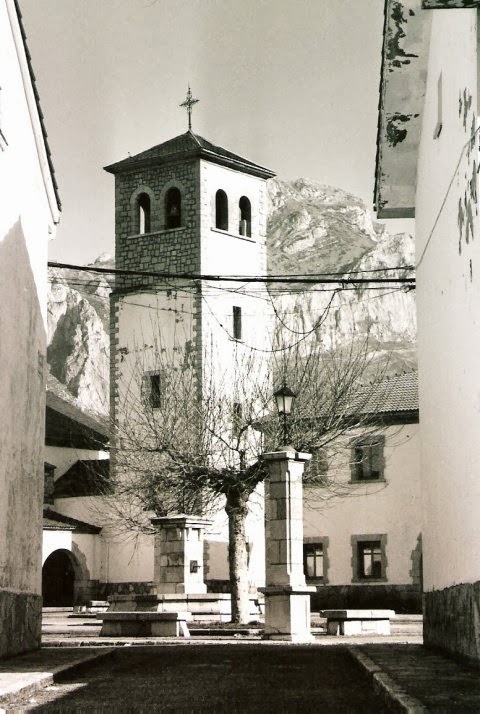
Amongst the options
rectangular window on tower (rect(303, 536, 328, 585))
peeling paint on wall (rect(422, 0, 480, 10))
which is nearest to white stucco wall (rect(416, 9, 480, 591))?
peeling paint on wall (rect(422, 0, 480, 10))

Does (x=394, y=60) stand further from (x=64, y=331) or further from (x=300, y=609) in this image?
(x=64, y=331)

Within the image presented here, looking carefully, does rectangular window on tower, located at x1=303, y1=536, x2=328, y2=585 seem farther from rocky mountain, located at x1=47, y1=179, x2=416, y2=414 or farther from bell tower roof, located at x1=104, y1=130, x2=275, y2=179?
rocky mountain, located at x1=47, y1=179, x2=416, y2=414

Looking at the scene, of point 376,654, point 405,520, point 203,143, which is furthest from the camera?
point 203,143

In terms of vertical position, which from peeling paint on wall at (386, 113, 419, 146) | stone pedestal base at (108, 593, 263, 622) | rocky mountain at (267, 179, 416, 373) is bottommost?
stone pedestal base at (108, 593, 263, 622)

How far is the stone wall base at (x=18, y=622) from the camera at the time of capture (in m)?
14.5

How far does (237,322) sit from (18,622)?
37.4 m

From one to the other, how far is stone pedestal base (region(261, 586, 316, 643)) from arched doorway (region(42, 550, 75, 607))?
3387 centimetres

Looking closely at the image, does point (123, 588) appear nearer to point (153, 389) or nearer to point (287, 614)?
point (153, 389)

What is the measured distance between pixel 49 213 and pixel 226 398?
2152 centimetres

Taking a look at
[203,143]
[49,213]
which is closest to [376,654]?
[49,213]

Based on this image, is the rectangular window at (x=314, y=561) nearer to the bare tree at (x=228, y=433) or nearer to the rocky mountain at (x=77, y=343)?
the bare tree at (x=228, y=433)

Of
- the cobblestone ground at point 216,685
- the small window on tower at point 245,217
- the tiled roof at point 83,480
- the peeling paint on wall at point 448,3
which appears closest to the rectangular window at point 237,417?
the tiled roof at point 83,480

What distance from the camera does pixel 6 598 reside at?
14.8m

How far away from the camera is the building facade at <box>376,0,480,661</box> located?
10.9m
